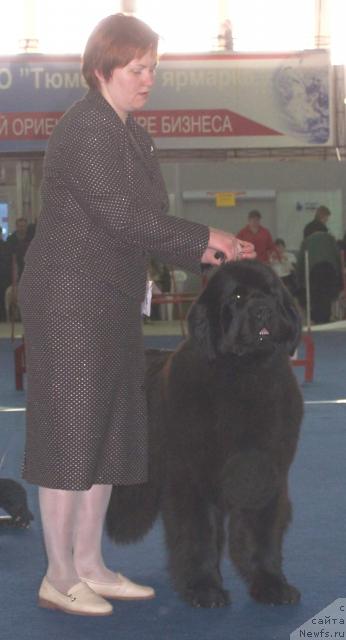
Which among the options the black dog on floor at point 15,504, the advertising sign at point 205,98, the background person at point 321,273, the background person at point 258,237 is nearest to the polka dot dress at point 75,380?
the black dog on floor at point 15,504

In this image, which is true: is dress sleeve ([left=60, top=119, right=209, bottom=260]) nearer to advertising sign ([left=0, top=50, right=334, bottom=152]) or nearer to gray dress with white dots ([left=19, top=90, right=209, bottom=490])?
gray dress with white dots ([left=19, top=90, right=209, bottom=490])

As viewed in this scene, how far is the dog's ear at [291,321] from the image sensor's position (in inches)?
98.8

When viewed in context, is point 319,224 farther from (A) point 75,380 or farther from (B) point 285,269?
(A) point 75,380

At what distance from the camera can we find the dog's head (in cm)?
245

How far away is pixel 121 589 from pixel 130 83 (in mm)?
1223

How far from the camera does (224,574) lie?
295 centimetres

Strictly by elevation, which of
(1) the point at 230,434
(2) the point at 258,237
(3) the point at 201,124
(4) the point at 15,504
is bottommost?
(4) the point at 15,504

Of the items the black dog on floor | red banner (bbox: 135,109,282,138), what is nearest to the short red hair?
the black dog on floor

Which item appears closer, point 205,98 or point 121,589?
point 121,589

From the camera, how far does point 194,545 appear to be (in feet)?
8.64

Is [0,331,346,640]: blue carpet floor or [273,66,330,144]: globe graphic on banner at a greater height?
[273,66,330,144]: globe graphic on banner

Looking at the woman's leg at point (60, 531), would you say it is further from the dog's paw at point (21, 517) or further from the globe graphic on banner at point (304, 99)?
the globe graphic on banner at point (304, 99)

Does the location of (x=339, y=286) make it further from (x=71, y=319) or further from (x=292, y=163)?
(x=71, y=319)

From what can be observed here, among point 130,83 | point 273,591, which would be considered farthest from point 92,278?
point 273,591
